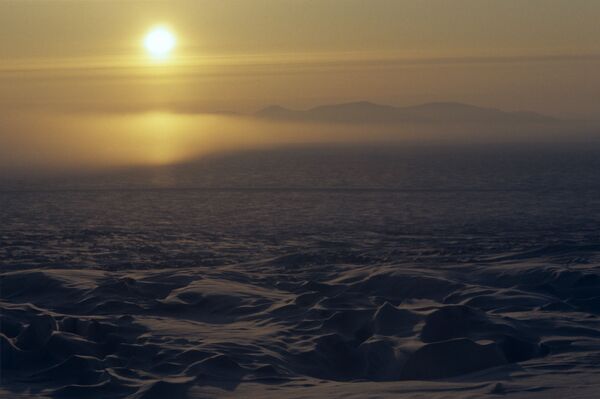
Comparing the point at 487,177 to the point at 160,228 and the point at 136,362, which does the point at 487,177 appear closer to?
the point at 160,228

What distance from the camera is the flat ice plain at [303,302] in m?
10.7

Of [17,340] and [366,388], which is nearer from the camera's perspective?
[366,388]

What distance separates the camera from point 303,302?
14172mm

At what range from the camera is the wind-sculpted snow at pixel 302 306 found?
1064cm

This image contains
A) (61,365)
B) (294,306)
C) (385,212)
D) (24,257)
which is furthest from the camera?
(385,212)

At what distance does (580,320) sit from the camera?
1293cm

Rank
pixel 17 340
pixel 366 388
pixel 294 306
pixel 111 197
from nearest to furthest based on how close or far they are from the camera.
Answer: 1. pixel 366 388
2. pixel 17 340
3. pixel 294 306
4. pixel 111 197

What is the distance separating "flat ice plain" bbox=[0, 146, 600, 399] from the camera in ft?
35.0

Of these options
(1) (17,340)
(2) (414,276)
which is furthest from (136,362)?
(2) (414,276)

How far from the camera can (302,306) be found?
1397 cm

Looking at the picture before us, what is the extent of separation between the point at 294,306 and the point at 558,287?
166 inches

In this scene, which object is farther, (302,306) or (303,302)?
(303,302)

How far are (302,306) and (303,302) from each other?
21cm

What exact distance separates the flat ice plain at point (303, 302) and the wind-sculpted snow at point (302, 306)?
0.11 feet
